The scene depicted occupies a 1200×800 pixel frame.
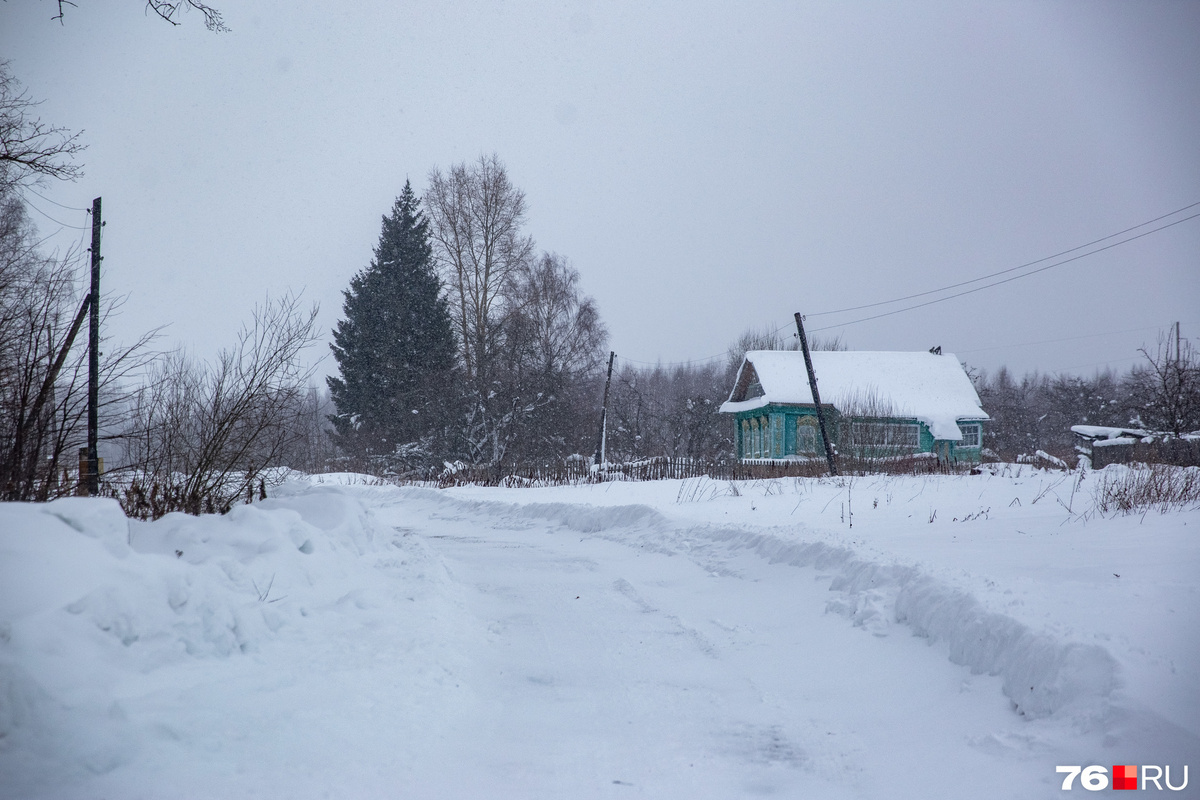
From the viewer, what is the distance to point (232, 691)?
322 cm

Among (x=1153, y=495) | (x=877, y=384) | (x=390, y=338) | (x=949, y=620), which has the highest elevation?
(x=390, y=338)

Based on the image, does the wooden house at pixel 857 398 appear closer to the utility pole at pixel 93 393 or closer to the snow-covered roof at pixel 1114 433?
the snow-covered roof at pixel 1114 433

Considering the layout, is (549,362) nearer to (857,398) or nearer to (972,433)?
(857,398)

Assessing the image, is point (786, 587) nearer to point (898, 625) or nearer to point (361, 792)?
point (898, 625)

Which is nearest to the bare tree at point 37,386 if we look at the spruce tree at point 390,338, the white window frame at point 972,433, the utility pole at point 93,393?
the utility pole at point 93,393

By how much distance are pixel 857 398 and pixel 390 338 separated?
2273cm

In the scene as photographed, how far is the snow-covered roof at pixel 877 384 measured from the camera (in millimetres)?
33531

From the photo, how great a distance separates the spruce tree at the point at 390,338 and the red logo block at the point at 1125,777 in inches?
1243

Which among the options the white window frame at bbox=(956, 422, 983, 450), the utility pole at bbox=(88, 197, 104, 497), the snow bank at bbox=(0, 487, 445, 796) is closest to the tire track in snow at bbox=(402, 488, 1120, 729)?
the snow bank at bbox=(0, 487, 445, 796)

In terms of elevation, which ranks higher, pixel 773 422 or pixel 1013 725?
pixel 773 422

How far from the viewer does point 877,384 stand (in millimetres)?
35094

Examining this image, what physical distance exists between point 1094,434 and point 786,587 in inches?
924

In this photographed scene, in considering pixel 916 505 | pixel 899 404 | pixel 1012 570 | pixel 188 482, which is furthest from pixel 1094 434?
pixel 188 482

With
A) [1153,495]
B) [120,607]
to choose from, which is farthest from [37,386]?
[1153,495]
